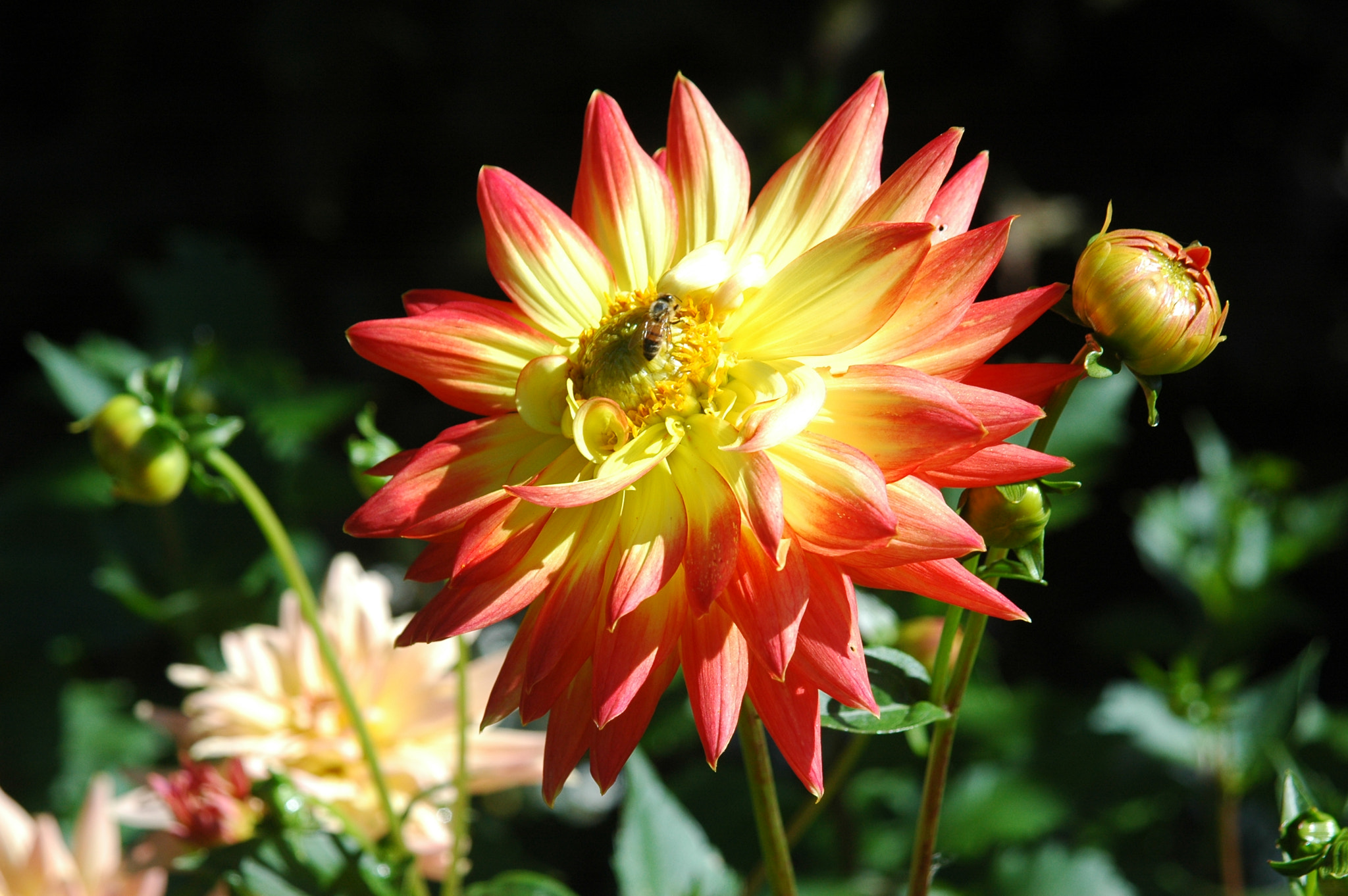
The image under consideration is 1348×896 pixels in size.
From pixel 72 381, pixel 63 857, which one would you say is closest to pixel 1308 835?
pixel 63 857

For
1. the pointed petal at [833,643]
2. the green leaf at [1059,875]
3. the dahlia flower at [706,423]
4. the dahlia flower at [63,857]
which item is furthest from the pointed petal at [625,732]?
the green leaf at [1059,875]

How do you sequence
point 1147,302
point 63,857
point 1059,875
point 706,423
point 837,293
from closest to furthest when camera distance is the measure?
Answer: point 1147,302 → point 837,293 → point 706,423 → point 63,857 → point 1059,875

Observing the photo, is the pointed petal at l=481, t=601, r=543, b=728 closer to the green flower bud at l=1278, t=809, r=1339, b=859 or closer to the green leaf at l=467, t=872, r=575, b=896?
the green leaf at l=467, t=872, r=575, b=896

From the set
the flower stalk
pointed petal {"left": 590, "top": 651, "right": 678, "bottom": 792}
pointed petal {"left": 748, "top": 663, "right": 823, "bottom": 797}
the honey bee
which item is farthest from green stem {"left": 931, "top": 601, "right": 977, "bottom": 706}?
the honey bee

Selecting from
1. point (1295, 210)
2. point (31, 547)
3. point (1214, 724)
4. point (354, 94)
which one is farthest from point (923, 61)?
point (31, 547)

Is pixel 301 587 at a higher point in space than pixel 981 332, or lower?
lower

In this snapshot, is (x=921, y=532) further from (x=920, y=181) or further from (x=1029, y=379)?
(x=920, y=181)
